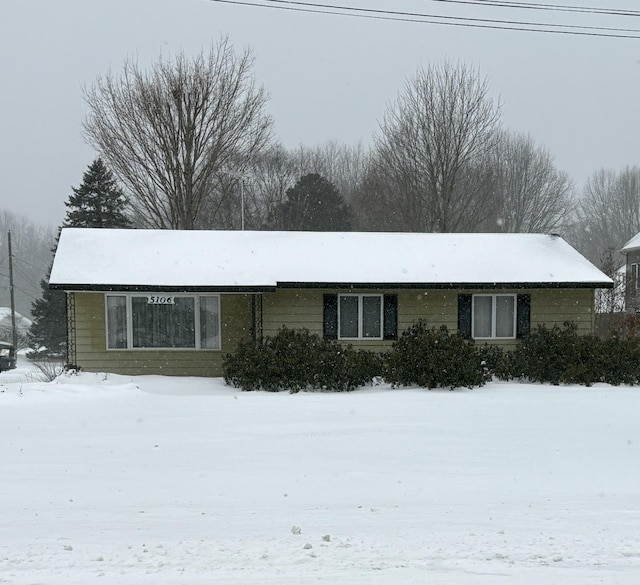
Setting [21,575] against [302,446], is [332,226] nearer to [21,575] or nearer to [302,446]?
[302,446]

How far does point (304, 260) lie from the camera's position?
51.2 feet

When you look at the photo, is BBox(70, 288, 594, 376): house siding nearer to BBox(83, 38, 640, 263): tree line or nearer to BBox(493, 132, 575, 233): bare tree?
BBox(83, 38, 640, 263): tree line

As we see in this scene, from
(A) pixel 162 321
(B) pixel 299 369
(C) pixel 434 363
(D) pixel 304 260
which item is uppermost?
(D) pixel 304 260

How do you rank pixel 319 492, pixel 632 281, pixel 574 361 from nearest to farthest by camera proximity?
pixel 319 492, pixel 574 361, pixel 632 281

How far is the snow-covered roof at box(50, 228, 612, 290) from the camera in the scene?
47.1ft

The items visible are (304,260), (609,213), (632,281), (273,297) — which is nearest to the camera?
(273,297)

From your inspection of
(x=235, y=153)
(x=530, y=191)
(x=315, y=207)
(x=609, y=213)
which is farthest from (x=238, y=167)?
(x=609, y=213)

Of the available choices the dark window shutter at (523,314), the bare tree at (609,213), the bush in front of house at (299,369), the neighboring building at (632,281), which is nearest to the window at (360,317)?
the bush in front of house at (299,369)

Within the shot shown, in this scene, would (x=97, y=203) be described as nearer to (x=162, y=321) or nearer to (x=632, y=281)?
(x=162, y=321)

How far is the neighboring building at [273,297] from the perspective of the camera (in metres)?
14.5

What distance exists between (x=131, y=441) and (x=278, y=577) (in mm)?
4437

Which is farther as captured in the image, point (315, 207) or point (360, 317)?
point (315, 207)

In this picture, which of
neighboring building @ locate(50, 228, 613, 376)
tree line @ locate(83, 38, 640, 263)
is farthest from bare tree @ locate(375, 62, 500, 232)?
neighboring building @ locate(50, 228, 613, 376)

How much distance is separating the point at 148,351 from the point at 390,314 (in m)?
6.02
